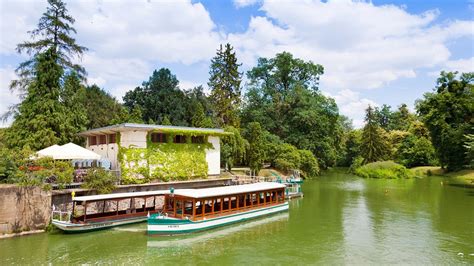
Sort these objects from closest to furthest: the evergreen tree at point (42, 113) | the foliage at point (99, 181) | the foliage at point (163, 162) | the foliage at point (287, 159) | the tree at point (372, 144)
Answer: the foliage at point (99, 181) < the foliage at point (163, 162) < the evergreen tree at point (42, 113) < the foliage at point (287, 159) < the tree at point (372, 144)

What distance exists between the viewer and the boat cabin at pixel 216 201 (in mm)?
21516

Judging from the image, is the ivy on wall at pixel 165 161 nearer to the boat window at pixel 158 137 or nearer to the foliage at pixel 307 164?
the boat window at pixel 158 137

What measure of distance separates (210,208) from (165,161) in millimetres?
7781

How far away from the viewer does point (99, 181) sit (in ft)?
75.7

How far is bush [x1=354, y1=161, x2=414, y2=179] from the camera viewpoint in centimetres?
5669

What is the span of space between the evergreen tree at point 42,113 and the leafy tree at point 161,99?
2647 centimetres

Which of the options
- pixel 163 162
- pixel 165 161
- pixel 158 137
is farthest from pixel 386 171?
pixel 158 137

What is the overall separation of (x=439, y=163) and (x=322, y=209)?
45.0 m

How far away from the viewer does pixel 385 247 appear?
18.5 meters

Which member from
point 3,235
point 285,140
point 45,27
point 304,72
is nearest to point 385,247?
point 3,235

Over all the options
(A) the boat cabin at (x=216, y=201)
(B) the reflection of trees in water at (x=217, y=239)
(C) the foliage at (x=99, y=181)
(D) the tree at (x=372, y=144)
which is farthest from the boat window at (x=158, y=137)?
(D) the tree at (x=372, y=144)

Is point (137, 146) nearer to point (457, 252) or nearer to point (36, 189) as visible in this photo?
point (36, 189)

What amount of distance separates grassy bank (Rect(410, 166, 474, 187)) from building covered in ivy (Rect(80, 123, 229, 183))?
36.2 metres

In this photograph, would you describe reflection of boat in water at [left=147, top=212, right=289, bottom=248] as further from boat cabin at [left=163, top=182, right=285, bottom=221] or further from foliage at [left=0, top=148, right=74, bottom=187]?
foliage at [left=0, top=148, right=74, bottom=187]
